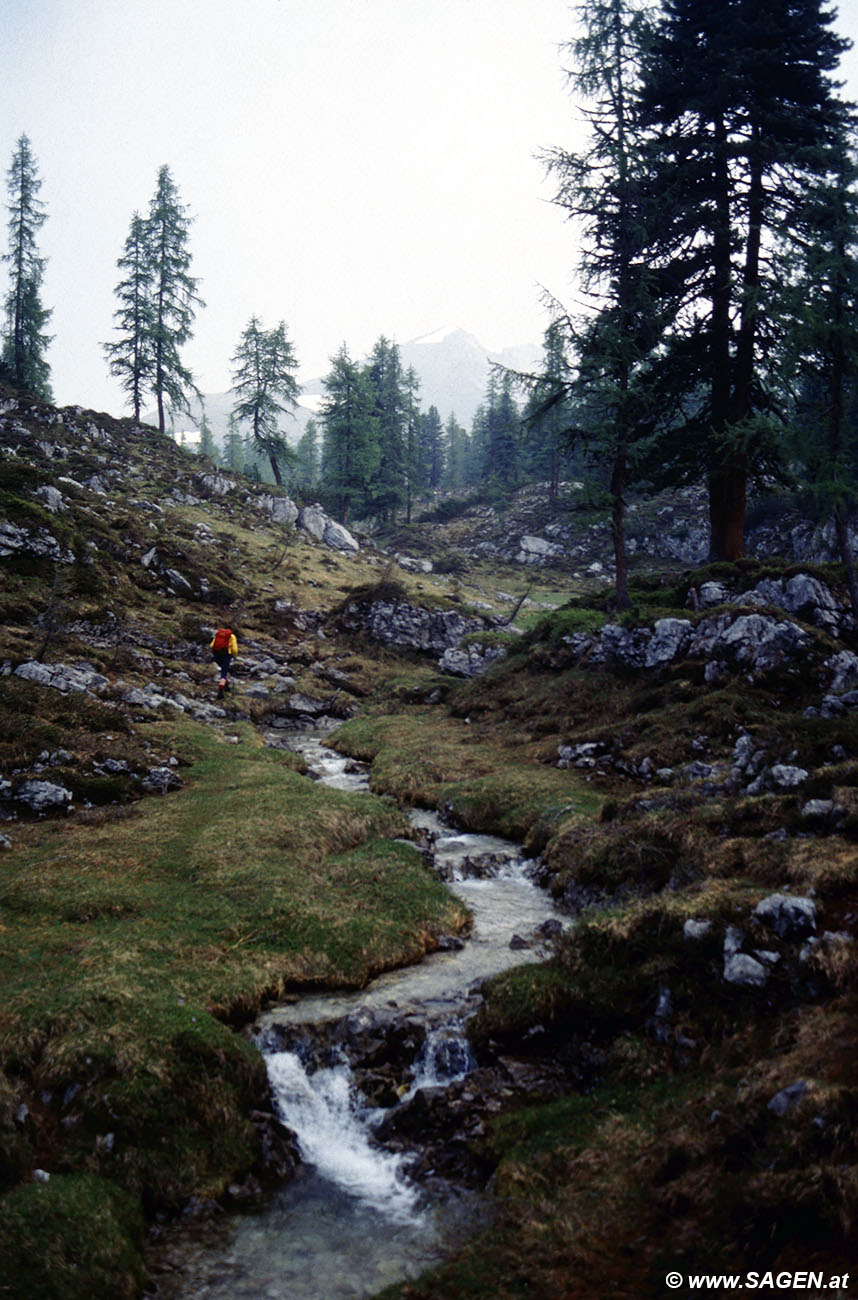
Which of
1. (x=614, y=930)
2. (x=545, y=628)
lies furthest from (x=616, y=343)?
(x=614, y=930)

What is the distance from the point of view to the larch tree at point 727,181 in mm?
24781

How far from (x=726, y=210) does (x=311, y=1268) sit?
→ 32866 mm

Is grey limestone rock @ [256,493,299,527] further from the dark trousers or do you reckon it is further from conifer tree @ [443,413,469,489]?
conifer tree @ [443,413,469,489]

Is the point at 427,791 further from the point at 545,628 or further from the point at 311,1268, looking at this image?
the point at 311,1268

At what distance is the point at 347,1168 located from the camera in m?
7.94

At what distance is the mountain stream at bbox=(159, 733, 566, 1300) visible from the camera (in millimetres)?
6441

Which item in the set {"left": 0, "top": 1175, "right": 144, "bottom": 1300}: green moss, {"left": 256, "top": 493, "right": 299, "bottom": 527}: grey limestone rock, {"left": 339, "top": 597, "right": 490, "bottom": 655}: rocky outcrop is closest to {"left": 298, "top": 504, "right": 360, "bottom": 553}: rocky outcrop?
{"left": 256, "top": 493, "right": 299, "bottom": 527}: grey limestone rock

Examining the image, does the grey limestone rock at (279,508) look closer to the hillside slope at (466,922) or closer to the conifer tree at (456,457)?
the hillside slope at (466,922)

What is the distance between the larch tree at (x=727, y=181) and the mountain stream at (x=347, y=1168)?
67.8 feet

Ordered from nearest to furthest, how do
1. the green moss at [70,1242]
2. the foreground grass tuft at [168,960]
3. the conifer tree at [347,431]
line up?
1. the green moss at [70,1242]
2. the foreground grass tuft at [168,960]
3. the conifer tree at [347,431]

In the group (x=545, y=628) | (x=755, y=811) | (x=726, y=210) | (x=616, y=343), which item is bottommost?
(x=755, y=811)

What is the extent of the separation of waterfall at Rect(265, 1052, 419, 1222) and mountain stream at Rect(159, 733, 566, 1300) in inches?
0.5

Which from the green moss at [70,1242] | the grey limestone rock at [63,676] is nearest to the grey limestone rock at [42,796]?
the grey limestone rock at [63,676]

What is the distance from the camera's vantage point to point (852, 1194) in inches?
195
